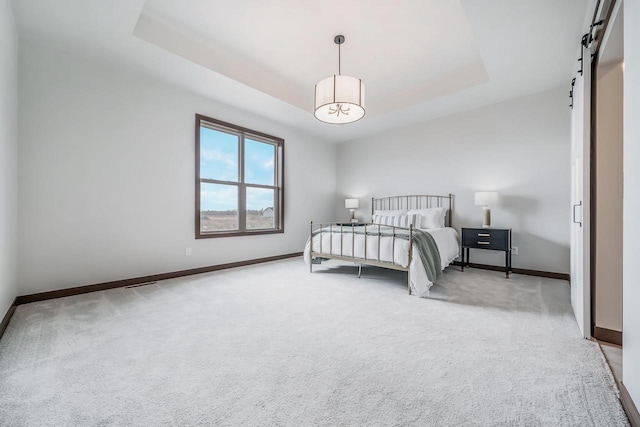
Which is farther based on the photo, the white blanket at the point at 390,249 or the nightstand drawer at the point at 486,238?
the nightstand drawer at the point at 486,238

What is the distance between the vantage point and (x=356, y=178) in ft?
20.3

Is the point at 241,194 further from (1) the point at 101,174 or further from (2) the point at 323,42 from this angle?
(2) the point at 323,42

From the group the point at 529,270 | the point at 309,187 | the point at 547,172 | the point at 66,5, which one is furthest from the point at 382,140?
the point at 66,5

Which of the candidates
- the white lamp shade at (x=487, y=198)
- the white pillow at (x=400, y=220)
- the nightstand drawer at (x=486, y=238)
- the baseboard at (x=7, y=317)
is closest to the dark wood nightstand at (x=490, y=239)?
the nightstand drawer at (x=486, y=238)

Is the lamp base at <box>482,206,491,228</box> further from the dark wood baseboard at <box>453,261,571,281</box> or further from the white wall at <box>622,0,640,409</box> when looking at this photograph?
the white wall at <box>622,0,640,409</box>

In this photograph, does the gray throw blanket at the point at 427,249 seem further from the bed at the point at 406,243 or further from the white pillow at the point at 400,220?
the white pillow at the point at 400,220

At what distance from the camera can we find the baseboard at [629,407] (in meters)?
1.16

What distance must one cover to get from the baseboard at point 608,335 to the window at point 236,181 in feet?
13.7

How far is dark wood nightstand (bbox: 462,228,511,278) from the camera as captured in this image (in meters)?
3.88

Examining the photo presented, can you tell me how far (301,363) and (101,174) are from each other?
3.08m

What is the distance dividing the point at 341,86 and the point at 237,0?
120cm

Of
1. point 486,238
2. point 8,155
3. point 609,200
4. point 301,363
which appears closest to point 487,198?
point 486,238

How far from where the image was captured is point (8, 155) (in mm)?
2385

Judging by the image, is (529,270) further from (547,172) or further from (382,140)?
(382,140)
